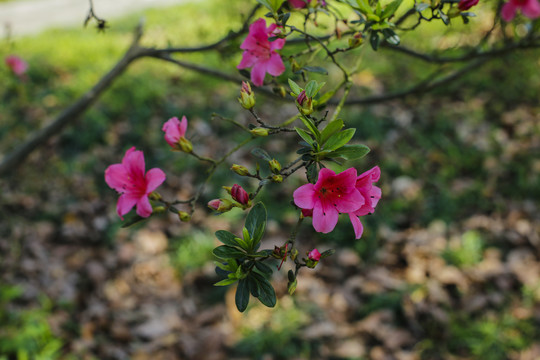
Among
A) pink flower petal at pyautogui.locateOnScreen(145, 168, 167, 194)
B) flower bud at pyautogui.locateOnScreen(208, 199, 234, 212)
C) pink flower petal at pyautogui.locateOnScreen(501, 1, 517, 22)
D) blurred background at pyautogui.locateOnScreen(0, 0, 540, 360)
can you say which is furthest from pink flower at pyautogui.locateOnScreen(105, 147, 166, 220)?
pink flower petal at pyautogui.locateOnScreen(501, 1, 517, 22)

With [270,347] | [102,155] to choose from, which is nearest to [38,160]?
[102,155]

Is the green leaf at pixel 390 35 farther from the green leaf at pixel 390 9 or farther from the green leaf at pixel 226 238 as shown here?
the green leaf at pixel 226 238

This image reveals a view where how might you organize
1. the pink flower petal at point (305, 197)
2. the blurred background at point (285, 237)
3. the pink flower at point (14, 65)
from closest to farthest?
the pink flower petal at point (305, 197) < the blurred background at point (285, 237) < the pink flower at point (14, 65)

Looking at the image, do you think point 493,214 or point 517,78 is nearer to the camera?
point 493,214

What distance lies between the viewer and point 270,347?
210 cm

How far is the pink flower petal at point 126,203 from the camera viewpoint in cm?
83

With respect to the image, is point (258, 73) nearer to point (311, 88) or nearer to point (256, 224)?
point (311, 88)

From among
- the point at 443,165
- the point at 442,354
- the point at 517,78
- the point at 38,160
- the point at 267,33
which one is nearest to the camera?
the point at 267,33

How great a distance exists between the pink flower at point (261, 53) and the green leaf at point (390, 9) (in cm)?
22

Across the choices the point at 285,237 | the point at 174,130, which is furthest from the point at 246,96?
the point at 285,237

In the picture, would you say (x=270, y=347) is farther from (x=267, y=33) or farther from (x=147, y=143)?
(x=147, y=143)

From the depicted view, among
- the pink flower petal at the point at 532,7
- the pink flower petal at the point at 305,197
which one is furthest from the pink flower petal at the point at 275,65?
the pink flower petal at the point at 532,7

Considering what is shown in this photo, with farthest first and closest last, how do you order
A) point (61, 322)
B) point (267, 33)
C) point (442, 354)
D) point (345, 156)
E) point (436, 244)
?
1. point (436, 244)
2. point (61, 322)
3. point (442, 354)
4. point (267, 33)
5. point (345, 156)

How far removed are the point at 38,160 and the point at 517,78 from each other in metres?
4.08
